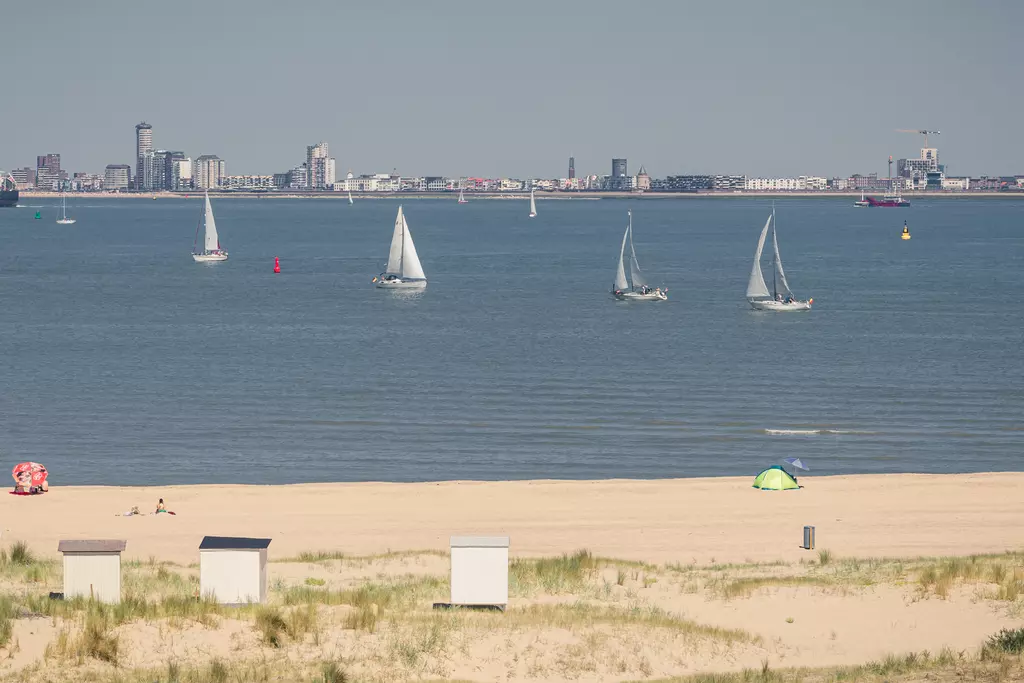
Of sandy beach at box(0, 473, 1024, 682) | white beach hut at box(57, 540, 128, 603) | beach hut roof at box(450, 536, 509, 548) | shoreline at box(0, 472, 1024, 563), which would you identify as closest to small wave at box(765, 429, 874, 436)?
shoreline at box(0, 472, 1024, 563)

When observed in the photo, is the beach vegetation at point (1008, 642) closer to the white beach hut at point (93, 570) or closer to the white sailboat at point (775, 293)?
the white beach hut at point (93, 570)

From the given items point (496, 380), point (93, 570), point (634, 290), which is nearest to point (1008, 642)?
point (93, 570)

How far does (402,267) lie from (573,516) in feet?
286

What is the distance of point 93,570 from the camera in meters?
23.1

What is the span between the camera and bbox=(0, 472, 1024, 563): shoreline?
3275 centimetres

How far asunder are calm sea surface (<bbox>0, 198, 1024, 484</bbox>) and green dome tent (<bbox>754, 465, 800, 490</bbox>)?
17.9 feet

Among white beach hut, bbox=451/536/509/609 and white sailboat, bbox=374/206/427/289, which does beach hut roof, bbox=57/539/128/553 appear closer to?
white beach hut, bbox=451/536/509/609

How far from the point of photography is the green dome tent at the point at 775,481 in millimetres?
40219

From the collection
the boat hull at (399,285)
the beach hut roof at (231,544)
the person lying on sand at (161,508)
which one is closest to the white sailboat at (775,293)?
the boat hull at (399,285)

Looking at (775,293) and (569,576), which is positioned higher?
(775,293)

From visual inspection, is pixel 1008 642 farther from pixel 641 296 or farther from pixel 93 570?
pixel 641 296

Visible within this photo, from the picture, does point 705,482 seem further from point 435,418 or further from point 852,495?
point 435,418

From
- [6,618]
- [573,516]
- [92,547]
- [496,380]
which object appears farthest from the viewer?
[496,380]

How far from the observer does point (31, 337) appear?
88188 millimetres
